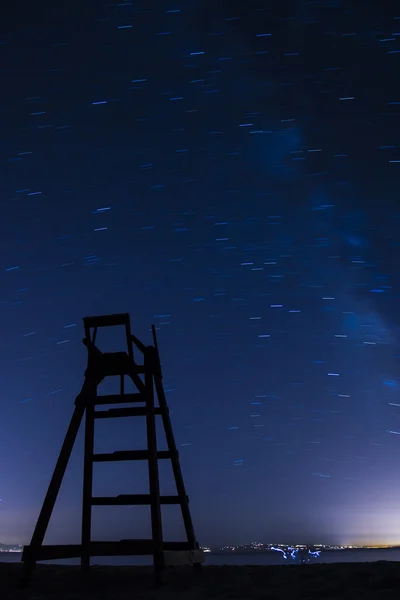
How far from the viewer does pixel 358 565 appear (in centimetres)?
748

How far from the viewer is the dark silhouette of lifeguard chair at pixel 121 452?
745 cm

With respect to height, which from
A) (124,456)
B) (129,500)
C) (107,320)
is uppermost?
(107,320)

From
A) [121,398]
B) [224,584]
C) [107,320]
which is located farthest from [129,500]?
[107,320]

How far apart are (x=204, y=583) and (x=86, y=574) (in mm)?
2178

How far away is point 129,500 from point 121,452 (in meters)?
0.74

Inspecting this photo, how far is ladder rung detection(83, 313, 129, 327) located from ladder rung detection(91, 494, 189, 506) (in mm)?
2727

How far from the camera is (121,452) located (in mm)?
8117

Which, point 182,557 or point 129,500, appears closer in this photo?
point 182,557

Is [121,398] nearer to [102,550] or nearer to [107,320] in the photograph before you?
[107,320]

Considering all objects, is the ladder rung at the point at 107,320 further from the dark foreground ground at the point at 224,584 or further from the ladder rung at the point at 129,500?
the dark foreground ground at the point at 224,584

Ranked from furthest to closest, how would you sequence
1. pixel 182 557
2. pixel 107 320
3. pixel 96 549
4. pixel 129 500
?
1. pixel 107 320
2. pixel 129 500
3. pixel 96 549
4. pixel 182 557

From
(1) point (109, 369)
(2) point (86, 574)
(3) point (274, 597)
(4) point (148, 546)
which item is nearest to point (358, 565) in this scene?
(3) point (274, 597)

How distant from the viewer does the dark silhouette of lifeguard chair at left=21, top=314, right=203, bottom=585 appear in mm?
7445

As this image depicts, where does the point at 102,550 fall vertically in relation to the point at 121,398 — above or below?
below
